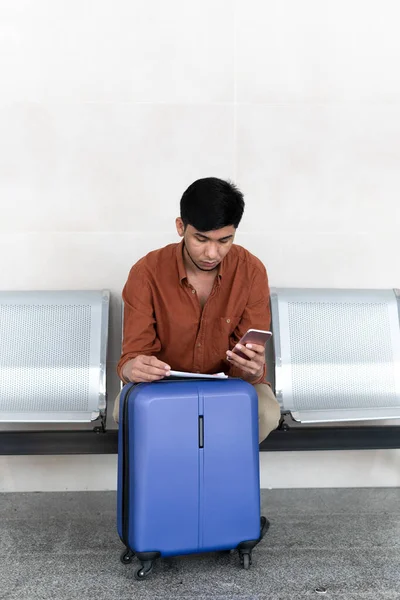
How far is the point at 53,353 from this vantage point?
9.66ft

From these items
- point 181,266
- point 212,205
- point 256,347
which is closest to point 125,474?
point 256,347

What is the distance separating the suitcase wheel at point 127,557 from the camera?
2314 mm

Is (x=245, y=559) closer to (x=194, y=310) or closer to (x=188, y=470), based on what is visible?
(x=188, y=470)

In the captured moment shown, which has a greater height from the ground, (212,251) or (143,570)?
(212,251)

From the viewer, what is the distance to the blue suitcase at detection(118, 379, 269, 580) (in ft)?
6.93

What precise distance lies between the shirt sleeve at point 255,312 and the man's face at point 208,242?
264mm

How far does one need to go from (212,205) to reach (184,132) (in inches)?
39.8

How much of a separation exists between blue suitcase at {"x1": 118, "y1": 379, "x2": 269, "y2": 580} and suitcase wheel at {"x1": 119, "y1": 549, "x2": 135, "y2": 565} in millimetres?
144

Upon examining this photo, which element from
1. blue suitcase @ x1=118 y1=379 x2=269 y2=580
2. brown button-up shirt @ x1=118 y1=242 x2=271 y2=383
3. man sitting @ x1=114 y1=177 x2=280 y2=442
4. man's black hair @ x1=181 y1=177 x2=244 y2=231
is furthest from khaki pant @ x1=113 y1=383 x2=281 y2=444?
man's black hair @ x1=181 y1=177 x2=244 y2=231

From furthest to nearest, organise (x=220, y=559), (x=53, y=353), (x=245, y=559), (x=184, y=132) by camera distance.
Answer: (x=184, y=132)
(x=53, y=353)
(x=220, y=559)
(x=245, y=559)

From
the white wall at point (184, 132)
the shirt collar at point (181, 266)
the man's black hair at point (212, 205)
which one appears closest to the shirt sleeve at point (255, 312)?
the shirt collar at point (181, 266)

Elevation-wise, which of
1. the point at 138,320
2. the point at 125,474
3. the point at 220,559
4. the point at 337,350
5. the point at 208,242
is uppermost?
the point at 208,242

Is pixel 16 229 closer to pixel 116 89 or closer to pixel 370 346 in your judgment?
pixel 116 89

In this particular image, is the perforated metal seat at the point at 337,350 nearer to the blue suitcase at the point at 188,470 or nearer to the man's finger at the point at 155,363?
the blue suitcase at the point at 188,470
